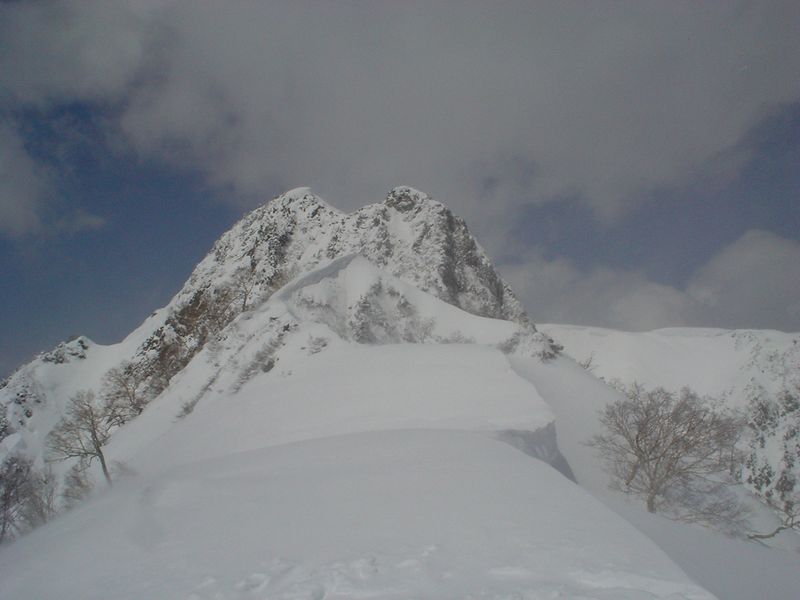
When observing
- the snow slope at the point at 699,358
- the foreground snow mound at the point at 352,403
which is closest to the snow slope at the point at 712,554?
the foreground snow mound at the point at 352,403

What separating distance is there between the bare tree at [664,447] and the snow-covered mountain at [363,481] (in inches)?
40.1

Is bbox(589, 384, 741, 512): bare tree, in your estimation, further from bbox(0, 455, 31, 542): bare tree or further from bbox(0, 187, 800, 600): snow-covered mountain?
bbox(0, 455, 31, 542): bare tree

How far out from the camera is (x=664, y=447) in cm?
1532

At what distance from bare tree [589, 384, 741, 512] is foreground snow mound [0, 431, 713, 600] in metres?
9.12

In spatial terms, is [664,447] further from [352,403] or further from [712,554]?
[352,403]

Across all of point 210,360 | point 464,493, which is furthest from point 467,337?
point 464,493

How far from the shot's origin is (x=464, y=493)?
661 centimetres

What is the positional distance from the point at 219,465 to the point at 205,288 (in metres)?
45.9

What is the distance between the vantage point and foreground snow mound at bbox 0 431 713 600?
4316mm

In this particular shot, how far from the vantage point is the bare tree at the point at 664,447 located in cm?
1499

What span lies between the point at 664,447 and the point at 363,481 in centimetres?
1284

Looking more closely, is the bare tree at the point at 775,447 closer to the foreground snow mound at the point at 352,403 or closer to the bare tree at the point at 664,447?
the bare tree at the point at 664,447

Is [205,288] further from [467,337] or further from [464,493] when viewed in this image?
[464,493]

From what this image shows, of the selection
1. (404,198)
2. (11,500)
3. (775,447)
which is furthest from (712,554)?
(775,447)
